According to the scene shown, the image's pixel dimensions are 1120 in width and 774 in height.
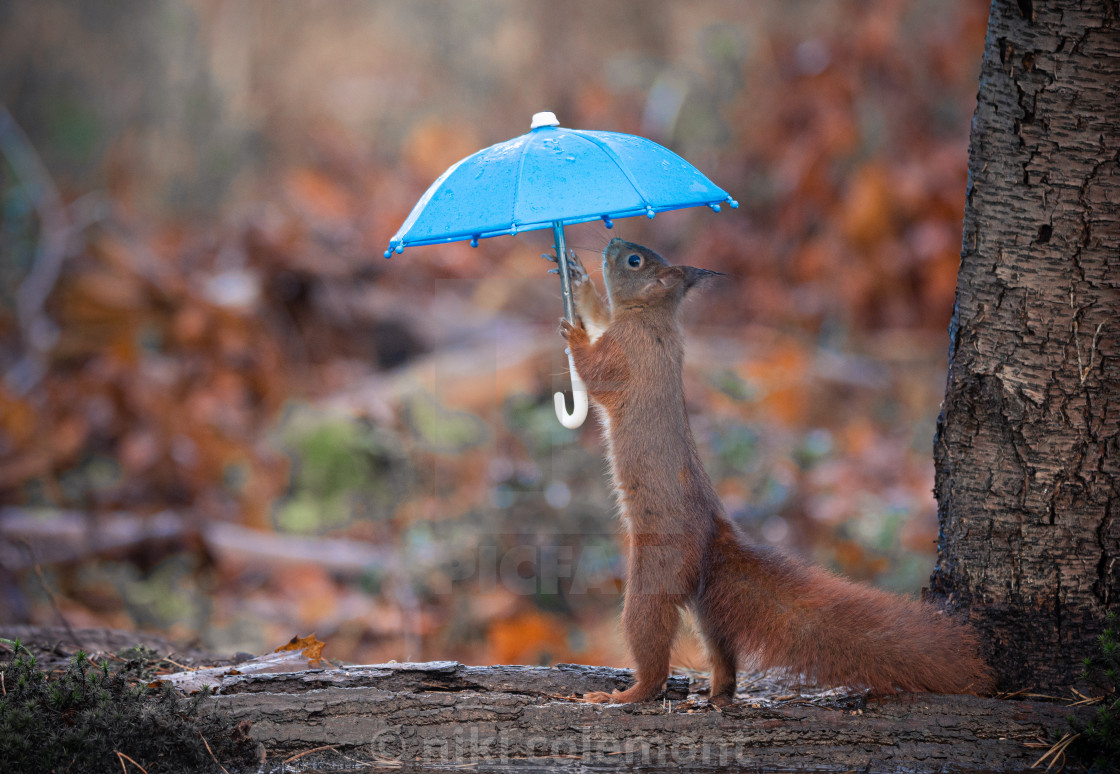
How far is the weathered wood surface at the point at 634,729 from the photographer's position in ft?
8.45

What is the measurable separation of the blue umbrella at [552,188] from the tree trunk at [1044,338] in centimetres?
92

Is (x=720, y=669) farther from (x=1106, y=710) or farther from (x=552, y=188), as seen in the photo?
(x=552, y=188)

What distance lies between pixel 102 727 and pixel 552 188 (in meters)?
1.97

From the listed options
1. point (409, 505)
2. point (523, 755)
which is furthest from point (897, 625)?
point (409, 505)

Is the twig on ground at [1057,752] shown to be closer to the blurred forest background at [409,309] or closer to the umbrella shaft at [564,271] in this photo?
the blurred forest background at [409,309]

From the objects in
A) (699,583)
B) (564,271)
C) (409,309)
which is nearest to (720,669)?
(699,583)

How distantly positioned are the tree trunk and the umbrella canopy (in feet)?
3.06

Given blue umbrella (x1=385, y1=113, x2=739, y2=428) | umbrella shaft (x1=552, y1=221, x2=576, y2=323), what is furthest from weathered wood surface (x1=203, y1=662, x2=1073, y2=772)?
blue umbrella (x1=385, y1=113, x2=739, y2=428)

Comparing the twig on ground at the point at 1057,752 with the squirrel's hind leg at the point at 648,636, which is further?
the squirrel's hind leg at the point at 648,636

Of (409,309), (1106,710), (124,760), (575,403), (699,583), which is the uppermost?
(409,309)

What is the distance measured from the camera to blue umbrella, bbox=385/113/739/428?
2.49m

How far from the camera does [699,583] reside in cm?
287

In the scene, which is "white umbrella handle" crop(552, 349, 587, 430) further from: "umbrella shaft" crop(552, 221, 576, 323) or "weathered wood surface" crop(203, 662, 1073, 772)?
"weathered wood surface" crop(203, 662, 1073, 772)

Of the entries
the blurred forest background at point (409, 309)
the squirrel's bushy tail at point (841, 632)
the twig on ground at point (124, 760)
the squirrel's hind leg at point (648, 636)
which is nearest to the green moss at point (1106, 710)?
the squirrel's bushy tail at point (841, 632)
